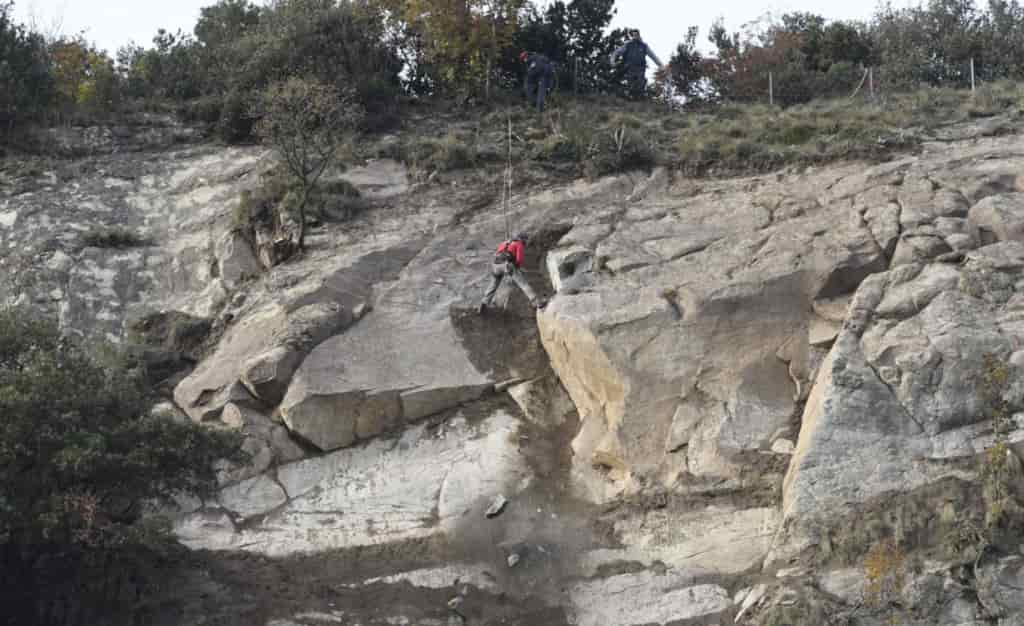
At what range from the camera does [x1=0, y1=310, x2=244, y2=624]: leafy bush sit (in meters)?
17.0

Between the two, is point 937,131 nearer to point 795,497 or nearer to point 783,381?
point 783,381

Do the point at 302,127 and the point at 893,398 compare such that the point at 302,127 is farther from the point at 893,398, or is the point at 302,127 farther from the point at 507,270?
the point at 893,398

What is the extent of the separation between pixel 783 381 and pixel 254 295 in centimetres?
913

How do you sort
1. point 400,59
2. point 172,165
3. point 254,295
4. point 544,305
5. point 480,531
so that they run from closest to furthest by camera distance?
point 480,531
point 544,305
point 254,295
point 172,165
point 400,59

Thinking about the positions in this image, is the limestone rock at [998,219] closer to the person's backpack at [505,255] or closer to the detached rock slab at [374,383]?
the person's backpack at [505,255]

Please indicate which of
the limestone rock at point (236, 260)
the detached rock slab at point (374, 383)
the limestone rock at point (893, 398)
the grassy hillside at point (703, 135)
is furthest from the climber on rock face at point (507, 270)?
the limestone rock at point (893, 398)

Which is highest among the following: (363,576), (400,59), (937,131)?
(400,59)

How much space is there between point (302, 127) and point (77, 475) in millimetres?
9392

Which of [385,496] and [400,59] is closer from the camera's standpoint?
[385,496]

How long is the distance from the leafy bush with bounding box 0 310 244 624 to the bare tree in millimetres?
6548

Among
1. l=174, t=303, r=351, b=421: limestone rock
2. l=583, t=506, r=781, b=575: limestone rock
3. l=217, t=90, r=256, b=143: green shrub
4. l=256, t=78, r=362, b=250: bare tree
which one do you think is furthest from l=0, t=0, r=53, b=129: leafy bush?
l=583, t=506, r=781, b=575: limestone rock

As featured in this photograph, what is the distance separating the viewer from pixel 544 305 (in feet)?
72.5

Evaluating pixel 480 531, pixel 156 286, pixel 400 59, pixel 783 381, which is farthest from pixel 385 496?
pixel 400 59

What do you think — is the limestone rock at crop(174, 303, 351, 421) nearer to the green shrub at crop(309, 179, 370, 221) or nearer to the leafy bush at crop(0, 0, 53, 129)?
the green shrub at crop(309, 179, 370, 221)
